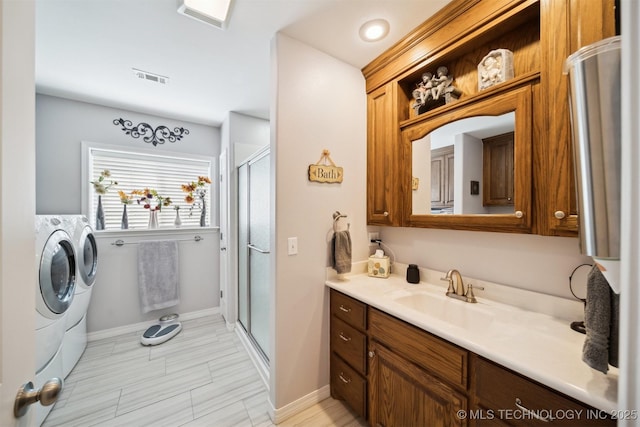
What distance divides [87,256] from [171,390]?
1.36 meters

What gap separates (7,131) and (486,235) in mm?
1843

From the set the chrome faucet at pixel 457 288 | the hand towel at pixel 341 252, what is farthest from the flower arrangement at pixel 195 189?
the chrome faucet at pixel 457 288

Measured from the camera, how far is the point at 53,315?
149cm

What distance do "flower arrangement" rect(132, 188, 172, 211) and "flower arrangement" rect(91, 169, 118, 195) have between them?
0.22m

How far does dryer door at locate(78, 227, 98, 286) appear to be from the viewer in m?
1.97

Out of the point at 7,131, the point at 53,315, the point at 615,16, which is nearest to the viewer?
the point at 7,131

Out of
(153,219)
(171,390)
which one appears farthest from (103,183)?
(171,390)

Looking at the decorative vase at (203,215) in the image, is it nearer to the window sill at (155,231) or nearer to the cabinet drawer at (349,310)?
the window sill at (155,231)

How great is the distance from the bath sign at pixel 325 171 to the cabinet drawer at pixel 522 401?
4.04 ft

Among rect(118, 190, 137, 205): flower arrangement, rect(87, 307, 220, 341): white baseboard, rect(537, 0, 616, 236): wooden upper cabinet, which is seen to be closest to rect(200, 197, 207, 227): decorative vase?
rect(118, 190, 137, 205): flower arrangement

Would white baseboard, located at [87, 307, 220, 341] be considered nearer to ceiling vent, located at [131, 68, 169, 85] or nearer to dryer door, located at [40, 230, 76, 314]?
dryer door, located at [40, 230, 76, 314]

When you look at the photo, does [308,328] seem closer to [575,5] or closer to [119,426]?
[119,426]

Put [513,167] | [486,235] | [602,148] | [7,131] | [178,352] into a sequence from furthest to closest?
[178,352] → [486,235] → [513,167] → [602,148] → [7,131]

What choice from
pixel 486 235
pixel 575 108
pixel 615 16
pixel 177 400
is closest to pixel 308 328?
pixel 177 400
